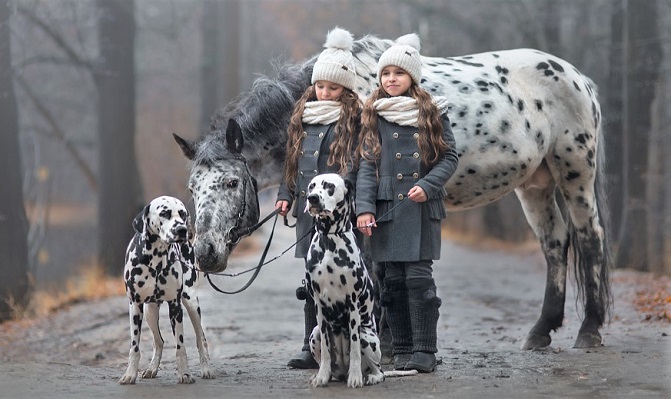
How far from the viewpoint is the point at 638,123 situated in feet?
46.4

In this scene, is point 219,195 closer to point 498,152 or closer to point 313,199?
point 313,199

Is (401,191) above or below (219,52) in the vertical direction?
below

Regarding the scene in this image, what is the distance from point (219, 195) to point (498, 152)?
7.86 ft

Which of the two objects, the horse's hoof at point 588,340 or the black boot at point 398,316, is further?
the horse's hoof at point 588,340

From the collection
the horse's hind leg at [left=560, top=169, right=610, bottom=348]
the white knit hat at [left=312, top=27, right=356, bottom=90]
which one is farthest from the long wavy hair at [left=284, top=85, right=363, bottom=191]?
the horse's hind leg at [left=560, top=169, right=610, bottom=348]

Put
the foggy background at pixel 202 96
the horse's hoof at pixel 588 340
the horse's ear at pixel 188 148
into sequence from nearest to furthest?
the horse's ear at pixel 188 148 → the horse's hoof at pixel 588 340 → the foggy background at pixel 202 96

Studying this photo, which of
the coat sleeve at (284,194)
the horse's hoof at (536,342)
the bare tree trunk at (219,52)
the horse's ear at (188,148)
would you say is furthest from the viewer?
the bare tree trunk at (219,52)

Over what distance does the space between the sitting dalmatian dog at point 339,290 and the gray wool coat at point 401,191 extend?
46 cm

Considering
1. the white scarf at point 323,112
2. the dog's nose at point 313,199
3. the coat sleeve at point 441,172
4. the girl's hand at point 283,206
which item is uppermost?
the white scarf at point 323,112

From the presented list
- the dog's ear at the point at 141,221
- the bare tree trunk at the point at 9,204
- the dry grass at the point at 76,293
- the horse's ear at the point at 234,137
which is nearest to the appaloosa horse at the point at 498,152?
the horse's ear at the point at 234,137

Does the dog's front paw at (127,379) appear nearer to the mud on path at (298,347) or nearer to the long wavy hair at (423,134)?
the mud on path at (298,347)

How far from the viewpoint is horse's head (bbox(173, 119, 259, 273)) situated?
6.10 m

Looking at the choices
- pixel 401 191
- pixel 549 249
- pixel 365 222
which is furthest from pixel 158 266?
pixel 549 249

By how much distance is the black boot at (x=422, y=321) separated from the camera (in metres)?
6.28
